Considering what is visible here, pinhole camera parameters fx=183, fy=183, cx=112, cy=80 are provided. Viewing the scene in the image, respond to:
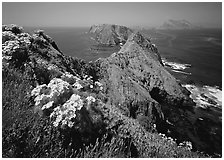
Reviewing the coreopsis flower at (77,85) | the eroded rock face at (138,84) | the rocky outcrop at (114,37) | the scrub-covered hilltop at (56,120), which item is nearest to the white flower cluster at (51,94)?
the scrub-covered hilltop at (56,120)

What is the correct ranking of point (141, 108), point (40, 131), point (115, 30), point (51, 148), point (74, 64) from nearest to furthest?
1. point (51, 148)
2. point (40, 131)
3. point (74, 64)
4. point (141, 108)
5. point (115, 30)

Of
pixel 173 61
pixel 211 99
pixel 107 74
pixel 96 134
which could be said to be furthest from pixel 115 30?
pixel 96 134

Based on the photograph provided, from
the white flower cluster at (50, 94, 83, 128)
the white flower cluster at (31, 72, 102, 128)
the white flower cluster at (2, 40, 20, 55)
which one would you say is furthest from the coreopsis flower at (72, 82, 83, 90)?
the white flower cluster at (2, 40, 20, 55)

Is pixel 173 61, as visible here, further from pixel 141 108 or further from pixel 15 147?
pixel 15 147

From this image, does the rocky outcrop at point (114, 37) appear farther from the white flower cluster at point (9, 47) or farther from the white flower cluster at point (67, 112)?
the white flower cluster at point (67, 112)

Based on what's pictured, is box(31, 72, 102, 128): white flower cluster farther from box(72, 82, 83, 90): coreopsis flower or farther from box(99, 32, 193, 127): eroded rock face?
box(99, 32, 193, 127): eroded rock face

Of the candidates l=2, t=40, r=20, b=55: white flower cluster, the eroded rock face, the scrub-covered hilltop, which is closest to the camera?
the scrub-covered hilltop
